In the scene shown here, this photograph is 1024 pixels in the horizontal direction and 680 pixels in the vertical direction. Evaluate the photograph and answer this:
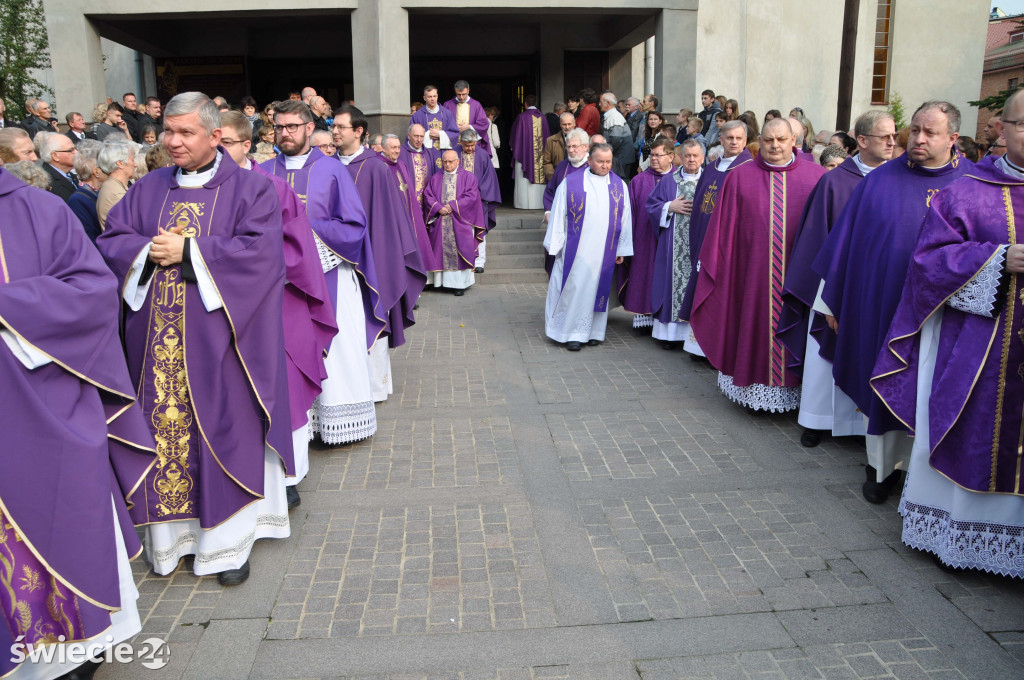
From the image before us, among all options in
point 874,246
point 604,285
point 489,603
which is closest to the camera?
point 489,603

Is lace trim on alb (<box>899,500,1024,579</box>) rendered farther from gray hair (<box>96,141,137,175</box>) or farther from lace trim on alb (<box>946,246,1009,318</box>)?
gray hair (<box>96,141,137,175</box>)

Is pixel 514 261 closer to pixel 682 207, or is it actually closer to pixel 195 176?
pixel 682 207

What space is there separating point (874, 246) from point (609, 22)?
13.7m

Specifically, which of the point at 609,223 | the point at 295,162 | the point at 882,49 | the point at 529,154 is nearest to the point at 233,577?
the point at 295,162

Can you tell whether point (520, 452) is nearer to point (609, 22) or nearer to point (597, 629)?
point (597, 629)

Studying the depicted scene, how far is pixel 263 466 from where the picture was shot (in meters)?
4.01

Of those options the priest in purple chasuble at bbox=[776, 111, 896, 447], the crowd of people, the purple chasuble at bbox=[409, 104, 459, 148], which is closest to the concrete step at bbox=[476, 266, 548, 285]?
the purple chasuble at bbox=[409, 104, 459, 148]

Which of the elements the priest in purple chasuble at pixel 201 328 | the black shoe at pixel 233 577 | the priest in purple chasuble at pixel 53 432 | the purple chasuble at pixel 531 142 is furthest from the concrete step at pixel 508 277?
the priest in purple chasuble at pixel 53 432

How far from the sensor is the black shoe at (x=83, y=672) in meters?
3.14

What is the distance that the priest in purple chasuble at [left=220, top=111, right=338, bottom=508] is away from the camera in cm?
455

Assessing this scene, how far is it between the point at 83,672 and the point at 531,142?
43.3 feet

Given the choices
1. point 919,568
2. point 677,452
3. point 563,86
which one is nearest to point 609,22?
point 563,86

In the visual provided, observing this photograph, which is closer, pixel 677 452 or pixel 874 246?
pixel 874 246

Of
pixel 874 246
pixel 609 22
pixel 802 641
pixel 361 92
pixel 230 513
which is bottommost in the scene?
pixel 802 641
